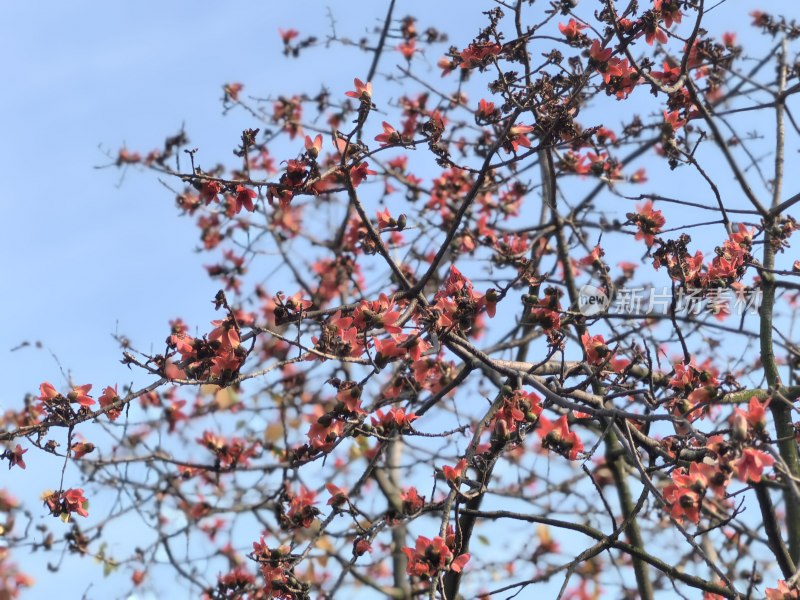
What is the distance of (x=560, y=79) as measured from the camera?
3.11 metres

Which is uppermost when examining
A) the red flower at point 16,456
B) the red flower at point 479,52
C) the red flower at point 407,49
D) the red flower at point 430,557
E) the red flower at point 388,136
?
the red flower at point 407,49

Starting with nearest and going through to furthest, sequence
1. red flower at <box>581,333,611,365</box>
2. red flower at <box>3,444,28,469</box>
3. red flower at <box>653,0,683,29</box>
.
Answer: red flower at <box>3,444,28,469</box> → red flower at <box>581,333,611,365</box> → red flower at <box>653,0,683,29</box>

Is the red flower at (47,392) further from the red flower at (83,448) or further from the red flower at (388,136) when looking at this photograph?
the red flower at (388,136)

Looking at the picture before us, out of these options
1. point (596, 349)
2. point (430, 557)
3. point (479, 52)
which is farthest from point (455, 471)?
point (479, 52)

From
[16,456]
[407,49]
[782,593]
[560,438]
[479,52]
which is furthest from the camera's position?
[407,49]

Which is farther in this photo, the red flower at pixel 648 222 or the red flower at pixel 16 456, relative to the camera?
the red flower at pixel 648 222

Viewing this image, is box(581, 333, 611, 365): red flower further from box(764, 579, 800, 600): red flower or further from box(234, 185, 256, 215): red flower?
box(234, 185, 256, 215): red flower

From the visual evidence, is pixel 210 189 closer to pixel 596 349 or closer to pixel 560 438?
pixel 560 438

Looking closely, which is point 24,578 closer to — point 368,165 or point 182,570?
point 182,570

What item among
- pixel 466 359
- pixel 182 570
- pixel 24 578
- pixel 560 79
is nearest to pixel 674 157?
pixel 560 79

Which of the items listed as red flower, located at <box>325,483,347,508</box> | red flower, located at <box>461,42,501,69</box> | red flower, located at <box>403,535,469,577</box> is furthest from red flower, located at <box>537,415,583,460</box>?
red flower, located at <box>461,42,501,69</box>

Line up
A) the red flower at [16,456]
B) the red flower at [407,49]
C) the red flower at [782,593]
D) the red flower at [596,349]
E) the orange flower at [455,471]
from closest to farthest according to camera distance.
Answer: the red flower at [782,593]
the orange flower at [455,471]
the red flower at [16,456]
the red flower at [596,349]
the red flower at [407,49]

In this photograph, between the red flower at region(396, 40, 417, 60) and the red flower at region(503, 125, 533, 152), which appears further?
the red flower at region(396, 40, 417, 60)

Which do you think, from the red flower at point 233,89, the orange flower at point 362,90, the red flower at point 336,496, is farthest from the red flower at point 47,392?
the red flower at point 233,89
